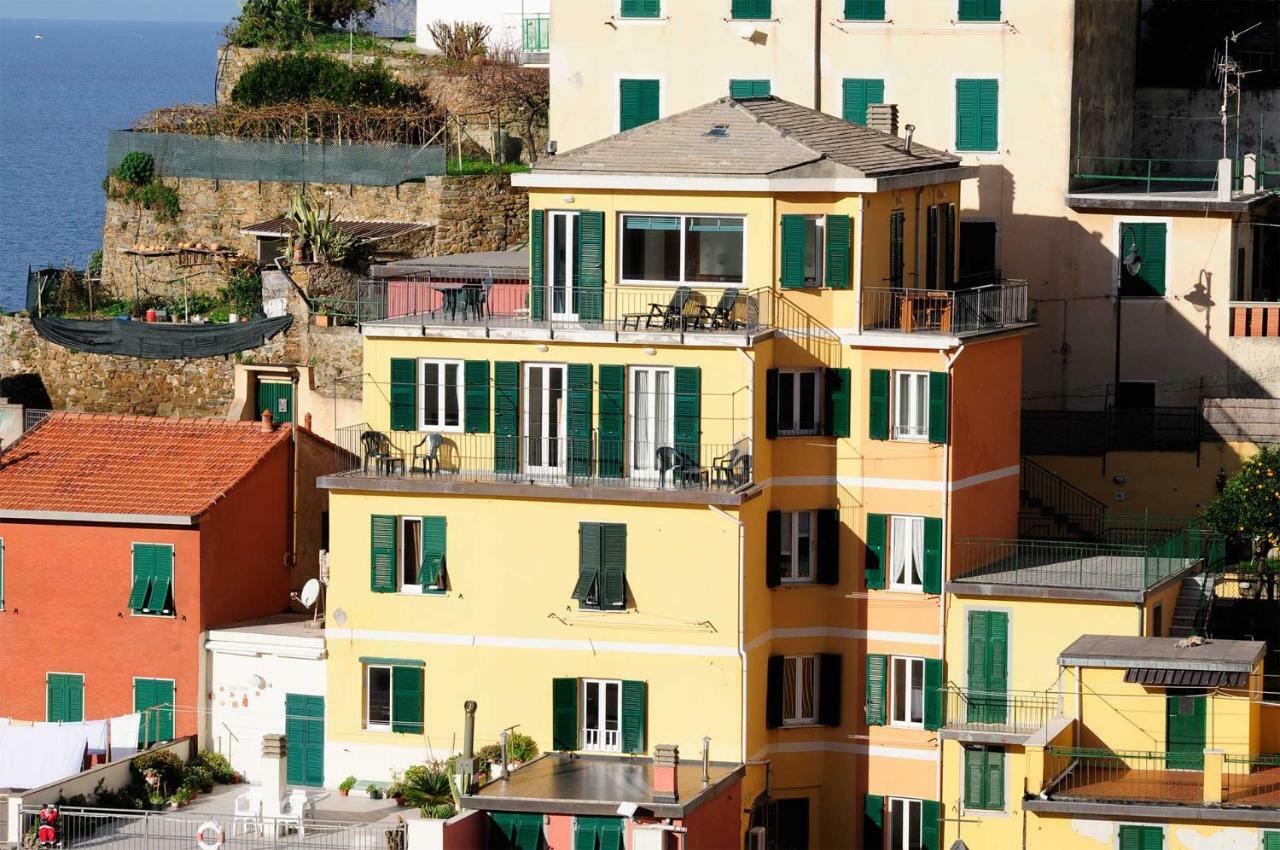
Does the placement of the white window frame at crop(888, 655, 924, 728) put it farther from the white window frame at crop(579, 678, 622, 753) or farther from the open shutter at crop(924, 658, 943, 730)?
the white window frame at crop(579, 678, 622, 753)

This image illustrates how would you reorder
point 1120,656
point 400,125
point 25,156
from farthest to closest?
point 25,156
point 400,125
point 1120,656

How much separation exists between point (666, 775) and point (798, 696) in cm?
442

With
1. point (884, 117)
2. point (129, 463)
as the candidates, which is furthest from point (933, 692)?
point (129, 463)

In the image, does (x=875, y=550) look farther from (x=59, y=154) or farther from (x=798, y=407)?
(x=59, y=154)

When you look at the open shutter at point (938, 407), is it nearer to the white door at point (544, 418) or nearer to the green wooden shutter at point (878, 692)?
the green wooden shutter at point (878, 692)

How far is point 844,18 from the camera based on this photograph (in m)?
64.1

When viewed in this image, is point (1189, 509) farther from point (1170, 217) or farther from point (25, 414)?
point (25, 414)

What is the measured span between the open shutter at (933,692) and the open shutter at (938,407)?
138 inches

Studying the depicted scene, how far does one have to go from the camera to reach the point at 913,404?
5278 centimetres

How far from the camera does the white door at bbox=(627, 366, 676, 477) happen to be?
170ft

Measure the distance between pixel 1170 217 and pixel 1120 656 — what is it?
14408 millimetres

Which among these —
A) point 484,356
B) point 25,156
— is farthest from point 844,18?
point 25,156

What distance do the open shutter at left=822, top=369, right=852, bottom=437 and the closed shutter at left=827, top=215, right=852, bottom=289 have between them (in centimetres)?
140

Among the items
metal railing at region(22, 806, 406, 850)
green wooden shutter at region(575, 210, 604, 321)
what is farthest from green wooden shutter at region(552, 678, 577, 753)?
green wooden shutter at region(575, 210, 604, 321)
